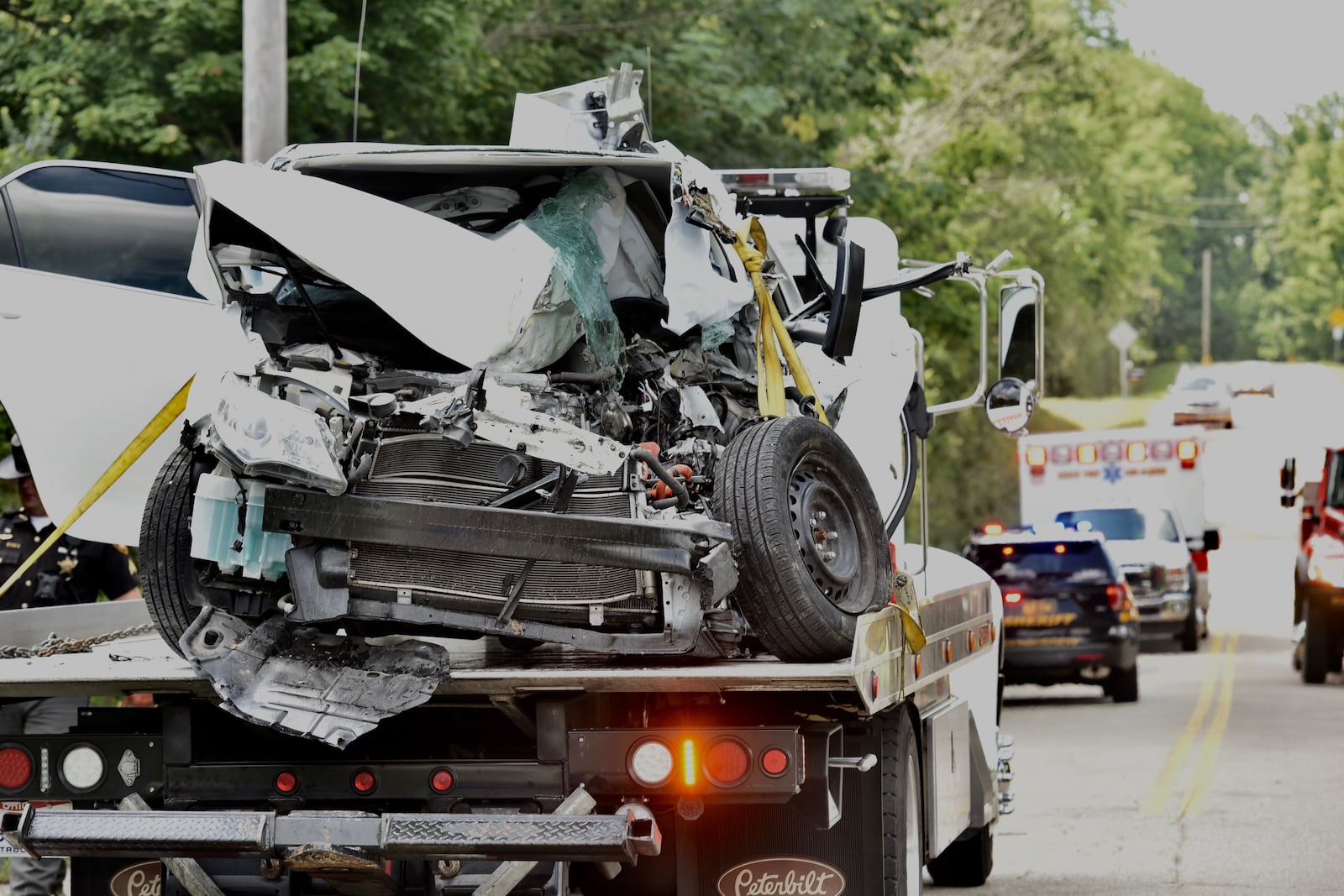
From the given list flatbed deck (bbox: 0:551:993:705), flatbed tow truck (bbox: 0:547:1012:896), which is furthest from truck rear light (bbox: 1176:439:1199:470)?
flatbed tow truck (bbox: 0:547:1012:896)

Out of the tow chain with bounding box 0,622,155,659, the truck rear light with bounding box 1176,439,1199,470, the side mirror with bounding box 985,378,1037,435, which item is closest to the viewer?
the tow chain with bounding box 0,622,155,659

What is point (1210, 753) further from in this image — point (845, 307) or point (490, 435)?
point (490, 435)

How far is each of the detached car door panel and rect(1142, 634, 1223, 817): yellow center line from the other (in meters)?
6.66

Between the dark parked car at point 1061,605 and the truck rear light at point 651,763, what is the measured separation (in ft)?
42.8

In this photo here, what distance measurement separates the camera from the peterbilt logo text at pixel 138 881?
6676 mm

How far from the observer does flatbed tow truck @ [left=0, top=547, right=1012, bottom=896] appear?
18.3ft

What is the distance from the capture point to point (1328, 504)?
1992 cm

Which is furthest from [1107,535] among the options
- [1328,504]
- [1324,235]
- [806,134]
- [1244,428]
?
[1324,235]

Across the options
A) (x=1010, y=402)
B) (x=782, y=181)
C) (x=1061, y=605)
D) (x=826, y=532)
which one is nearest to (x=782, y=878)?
(x=826, y=532)

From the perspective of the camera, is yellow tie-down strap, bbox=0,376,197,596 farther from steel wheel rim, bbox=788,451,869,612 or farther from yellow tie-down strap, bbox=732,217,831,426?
steel wheel rim, bbox=788,451,869,612

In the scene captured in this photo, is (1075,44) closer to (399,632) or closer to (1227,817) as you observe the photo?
(1227,817)

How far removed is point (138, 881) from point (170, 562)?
1.15 m

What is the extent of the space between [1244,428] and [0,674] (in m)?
62.0

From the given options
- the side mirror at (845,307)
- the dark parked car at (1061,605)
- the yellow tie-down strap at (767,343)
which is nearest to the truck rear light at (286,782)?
the yellow tie-down strap at (767,343)
